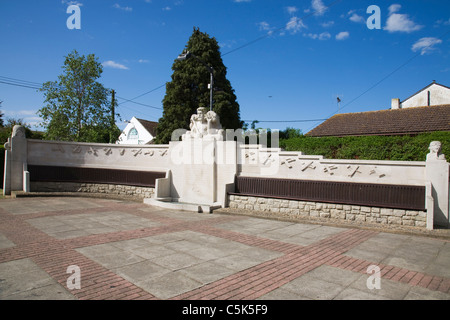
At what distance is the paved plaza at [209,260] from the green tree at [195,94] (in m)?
18.3

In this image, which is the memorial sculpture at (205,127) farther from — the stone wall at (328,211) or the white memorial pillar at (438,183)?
the white memorial pillar at (438,183)

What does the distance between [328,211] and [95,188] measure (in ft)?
38.0

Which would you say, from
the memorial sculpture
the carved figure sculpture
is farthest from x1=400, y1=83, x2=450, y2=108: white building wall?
the memorial sculpture

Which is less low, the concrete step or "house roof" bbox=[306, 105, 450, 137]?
"house roof" bbox=[306, 105, 450, 137]

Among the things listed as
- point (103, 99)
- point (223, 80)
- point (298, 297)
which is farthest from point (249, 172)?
point (223, 80)

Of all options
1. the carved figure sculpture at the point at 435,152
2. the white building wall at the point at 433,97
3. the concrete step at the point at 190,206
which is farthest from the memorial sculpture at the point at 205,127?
the white building wall at the point at 433,97

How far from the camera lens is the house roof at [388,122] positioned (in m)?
17.2

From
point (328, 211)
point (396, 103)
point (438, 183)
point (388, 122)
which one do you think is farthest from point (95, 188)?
point (396, 103)

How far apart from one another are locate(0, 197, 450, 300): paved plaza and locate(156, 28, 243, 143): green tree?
1829cm

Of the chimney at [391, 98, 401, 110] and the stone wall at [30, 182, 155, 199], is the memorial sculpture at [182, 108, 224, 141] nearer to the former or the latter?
the stone wall at [30, 182, 155, 199]

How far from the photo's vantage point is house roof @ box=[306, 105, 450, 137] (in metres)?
17.2

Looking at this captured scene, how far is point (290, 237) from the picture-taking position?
752 centimetres

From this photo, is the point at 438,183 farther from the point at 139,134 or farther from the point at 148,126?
the point at 148,126

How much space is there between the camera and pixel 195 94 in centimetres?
2767
